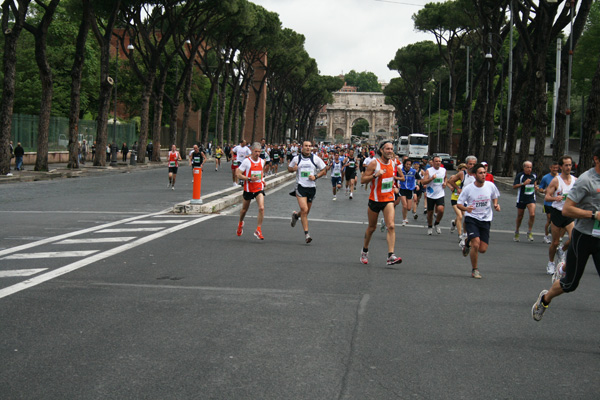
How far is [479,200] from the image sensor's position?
10.5 meters

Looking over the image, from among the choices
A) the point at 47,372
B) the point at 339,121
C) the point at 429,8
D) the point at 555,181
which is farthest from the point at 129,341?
the point at 339,121

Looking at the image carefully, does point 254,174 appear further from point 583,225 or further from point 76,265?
point 583,225

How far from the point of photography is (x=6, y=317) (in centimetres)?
657

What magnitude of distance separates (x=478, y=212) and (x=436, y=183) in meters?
6.13

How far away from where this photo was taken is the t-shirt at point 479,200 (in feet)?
34.2

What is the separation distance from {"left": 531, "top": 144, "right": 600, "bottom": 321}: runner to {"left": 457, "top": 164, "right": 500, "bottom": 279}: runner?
3684mm

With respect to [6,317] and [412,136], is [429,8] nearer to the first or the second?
[412,136]

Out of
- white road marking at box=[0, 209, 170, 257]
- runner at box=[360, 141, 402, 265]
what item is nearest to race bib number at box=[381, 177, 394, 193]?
runner at box=[360, 141, 402, 265]

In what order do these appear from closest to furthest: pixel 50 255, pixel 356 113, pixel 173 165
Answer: pixel 50 255 < pixel 173 165 < pixel 356 113

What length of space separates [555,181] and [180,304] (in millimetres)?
6966

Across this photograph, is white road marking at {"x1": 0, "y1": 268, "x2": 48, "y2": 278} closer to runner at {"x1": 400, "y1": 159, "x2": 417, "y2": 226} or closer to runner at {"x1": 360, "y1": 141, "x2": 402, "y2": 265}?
runner at {"x1": 360, "y1": 141, "x2": 402, "y2": 265}

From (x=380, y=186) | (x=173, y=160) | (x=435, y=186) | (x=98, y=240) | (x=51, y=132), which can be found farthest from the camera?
(x=51, y=132)

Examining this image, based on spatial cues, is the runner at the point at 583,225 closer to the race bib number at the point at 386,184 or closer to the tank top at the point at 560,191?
the race bib number at the point at 386,184

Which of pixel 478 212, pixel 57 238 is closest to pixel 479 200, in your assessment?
pixel 478 212
